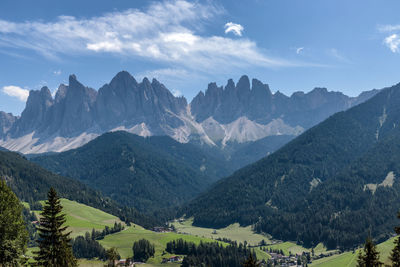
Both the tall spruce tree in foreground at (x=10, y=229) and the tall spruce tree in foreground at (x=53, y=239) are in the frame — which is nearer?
the tall spruce tree in foreground at (x=53, y=239)

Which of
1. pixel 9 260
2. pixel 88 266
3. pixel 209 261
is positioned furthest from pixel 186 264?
pixel 9 260

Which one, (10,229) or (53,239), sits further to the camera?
(10,229)

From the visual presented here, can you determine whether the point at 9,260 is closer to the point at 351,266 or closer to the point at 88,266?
the point at 88,266

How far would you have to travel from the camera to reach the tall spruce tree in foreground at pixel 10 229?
54.4m

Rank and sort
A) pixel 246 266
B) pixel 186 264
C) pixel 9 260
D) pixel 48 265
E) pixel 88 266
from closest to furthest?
1. pixel 246 266
2. pixel 48 265
3. pixel 9 260
4. pixel 88 266
5. pixel 186 264

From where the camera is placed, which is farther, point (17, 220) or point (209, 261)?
point (209, 261)

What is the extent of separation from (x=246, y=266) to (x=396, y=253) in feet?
85.1

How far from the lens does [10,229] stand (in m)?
55.0

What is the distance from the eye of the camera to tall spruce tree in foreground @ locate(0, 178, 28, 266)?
Answer: 178 feet

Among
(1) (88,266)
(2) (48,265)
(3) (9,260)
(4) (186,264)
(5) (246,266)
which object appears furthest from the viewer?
(4) (186,264)

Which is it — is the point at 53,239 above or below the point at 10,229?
below

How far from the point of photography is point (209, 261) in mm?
195000

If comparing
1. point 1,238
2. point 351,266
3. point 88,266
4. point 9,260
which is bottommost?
point 351,266

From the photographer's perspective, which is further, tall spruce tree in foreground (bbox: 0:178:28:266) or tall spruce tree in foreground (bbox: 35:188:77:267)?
tall spruce tree in foreground (bbox: 0:178:28:266)
